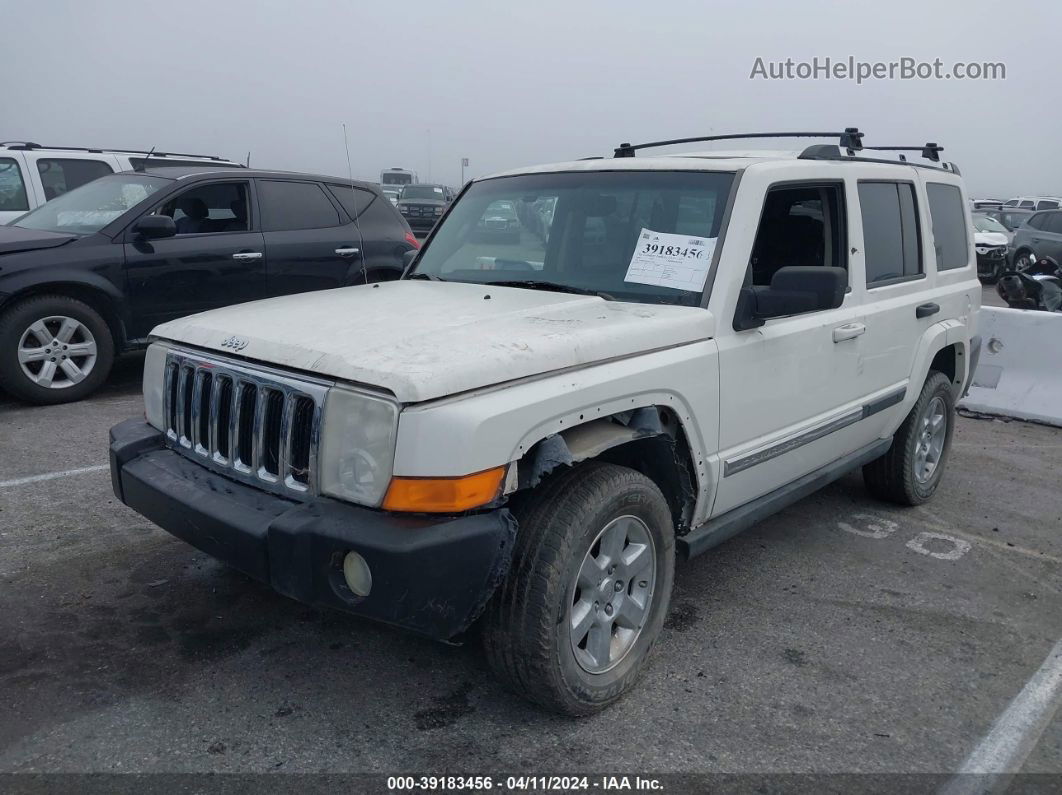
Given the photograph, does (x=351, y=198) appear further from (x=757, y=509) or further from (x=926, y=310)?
(x=757, y=509)

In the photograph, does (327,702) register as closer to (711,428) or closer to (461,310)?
(461,310)

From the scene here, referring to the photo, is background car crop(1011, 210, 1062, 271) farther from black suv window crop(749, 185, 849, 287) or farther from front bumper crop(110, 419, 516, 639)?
front bumper crop(110, 419, 516, 639)

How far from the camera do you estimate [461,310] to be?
3.24 m

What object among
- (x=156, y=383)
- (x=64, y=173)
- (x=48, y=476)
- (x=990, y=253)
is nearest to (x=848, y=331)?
(x=156, y=383)

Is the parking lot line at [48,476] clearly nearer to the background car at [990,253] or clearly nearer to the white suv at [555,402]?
the white suv at [555,402]

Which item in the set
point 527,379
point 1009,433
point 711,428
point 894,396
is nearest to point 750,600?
point 711,428

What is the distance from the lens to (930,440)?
5.16m

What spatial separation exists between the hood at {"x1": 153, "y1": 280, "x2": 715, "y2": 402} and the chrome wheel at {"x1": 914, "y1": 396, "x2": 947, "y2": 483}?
239 centimetres

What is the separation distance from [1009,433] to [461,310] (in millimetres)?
5509

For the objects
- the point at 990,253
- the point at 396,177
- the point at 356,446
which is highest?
the point at 396,177

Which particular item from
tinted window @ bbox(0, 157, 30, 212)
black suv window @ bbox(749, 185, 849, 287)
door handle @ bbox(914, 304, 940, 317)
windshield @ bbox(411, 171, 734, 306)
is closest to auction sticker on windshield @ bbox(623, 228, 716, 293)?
windshield @ bbox(411, 171, 734, 306)

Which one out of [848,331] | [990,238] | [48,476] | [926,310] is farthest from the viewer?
[990,238]

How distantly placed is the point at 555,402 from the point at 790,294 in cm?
109

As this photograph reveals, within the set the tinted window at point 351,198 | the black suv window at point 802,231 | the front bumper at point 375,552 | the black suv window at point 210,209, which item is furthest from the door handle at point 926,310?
the black suv window at point 210,209
